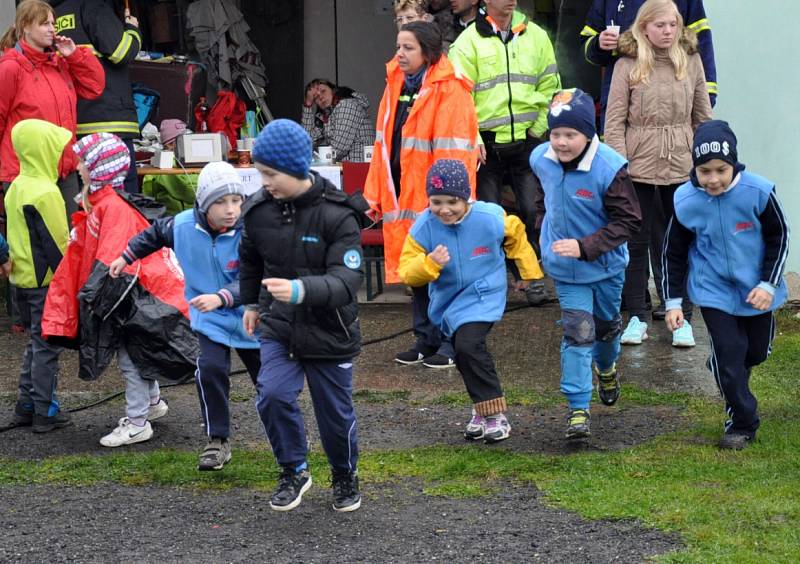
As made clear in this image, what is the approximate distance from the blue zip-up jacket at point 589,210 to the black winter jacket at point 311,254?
135 centimetres

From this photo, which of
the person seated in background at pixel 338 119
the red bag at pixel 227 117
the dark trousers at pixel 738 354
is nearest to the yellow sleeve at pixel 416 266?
the dark trousers at pixel 738 354

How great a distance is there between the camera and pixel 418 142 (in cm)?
784

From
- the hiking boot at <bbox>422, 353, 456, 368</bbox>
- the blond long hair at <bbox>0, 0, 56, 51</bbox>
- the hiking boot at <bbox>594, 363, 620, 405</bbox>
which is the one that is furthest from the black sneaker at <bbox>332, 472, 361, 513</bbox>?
the blond long hair at <bbox>0, 0, 56, 51</bbox>

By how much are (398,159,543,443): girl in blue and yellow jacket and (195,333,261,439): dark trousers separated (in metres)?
0.97

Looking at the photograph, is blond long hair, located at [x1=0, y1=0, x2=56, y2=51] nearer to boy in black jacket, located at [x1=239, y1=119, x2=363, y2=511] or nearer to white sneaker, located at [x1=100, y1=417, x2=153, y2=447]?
white sneaker, located at [x1=100, y1=417, x2=153, y2=447]

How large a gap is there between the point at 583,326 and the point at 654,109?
7.71 ft

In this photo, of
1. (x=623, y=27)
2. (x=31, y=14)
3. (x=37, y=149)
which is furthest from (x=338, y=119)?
(x=37, y=149)

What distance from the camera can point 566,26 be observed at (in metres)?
11.2

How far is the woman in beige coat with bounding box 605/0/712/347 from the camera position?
26.0 ft

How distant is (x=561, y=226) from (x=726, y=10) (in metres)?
3.88

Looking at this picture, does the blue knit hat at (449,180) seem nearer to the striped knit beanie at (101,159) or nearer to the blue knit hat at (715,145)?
the blue knit hat at (715,145)

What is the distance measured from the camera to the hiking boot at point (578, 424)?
6148 millimetres

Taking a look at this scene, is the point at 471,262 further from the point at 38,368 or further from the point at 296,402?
the point at 38,368

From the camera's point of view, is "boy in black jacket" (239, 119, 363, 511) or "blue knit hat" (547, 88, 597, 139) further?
"blue knit hat" (547, 88, 597, 139)
